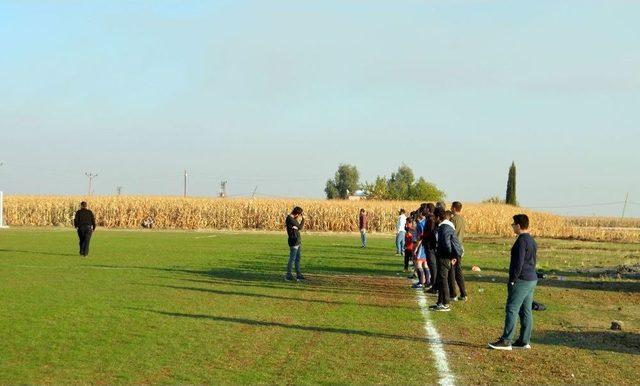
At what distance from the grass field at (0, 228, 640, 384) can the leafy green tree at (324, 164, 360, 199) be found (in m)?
135

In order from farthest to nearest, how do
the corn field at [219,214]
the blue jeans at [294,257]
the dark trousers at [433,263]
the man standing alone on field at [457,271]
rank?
1. the corn field at [219,214]
2. the blue jeans at [294,257]
3. the dark trousers at [433,263]
4. the man standing alone on field at [457,271]

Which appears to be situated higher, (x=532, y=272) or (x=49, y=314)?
(x=532, y=272)

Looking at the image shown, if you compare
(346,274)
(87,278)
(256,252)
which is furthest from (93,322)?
(256,252)

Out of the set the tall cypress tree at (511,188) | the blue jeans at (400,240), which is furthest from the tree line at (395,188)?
the blue jeans at (400,240)

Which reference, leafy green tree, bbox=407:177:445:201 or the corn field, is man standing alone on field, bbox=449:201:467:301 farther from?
leafy green tree, bbox=407:177:445:201

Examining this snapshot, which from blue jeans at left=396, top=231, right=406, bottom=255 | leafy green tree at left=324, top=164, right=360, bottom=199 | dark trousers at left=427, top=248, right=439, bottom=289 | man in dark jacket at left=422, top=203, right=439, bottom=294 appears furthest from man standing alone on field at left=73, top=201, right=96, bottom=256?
leafy green tree at left=324, top=164, right=360, bottom=199

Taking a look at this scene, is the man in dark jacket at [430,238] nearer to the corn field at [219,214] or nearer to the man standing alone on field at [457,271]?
the man standing alone on field at [457,271]

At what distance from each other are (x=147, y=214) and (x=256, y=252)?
37.4 m

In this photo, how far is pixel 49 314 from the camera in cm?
1452

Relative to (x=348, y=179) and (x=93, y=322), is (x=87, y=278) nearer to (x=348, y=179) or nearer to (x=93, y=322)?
(x=93, y=322)

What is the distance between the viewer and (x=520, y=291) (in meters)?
11.8

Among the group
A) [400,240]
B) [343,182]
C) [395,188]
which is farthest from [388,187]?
[400,240]

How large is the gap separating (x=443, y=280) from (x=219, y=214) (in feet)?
188

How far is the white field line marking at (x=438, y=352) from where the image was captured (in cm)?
968
